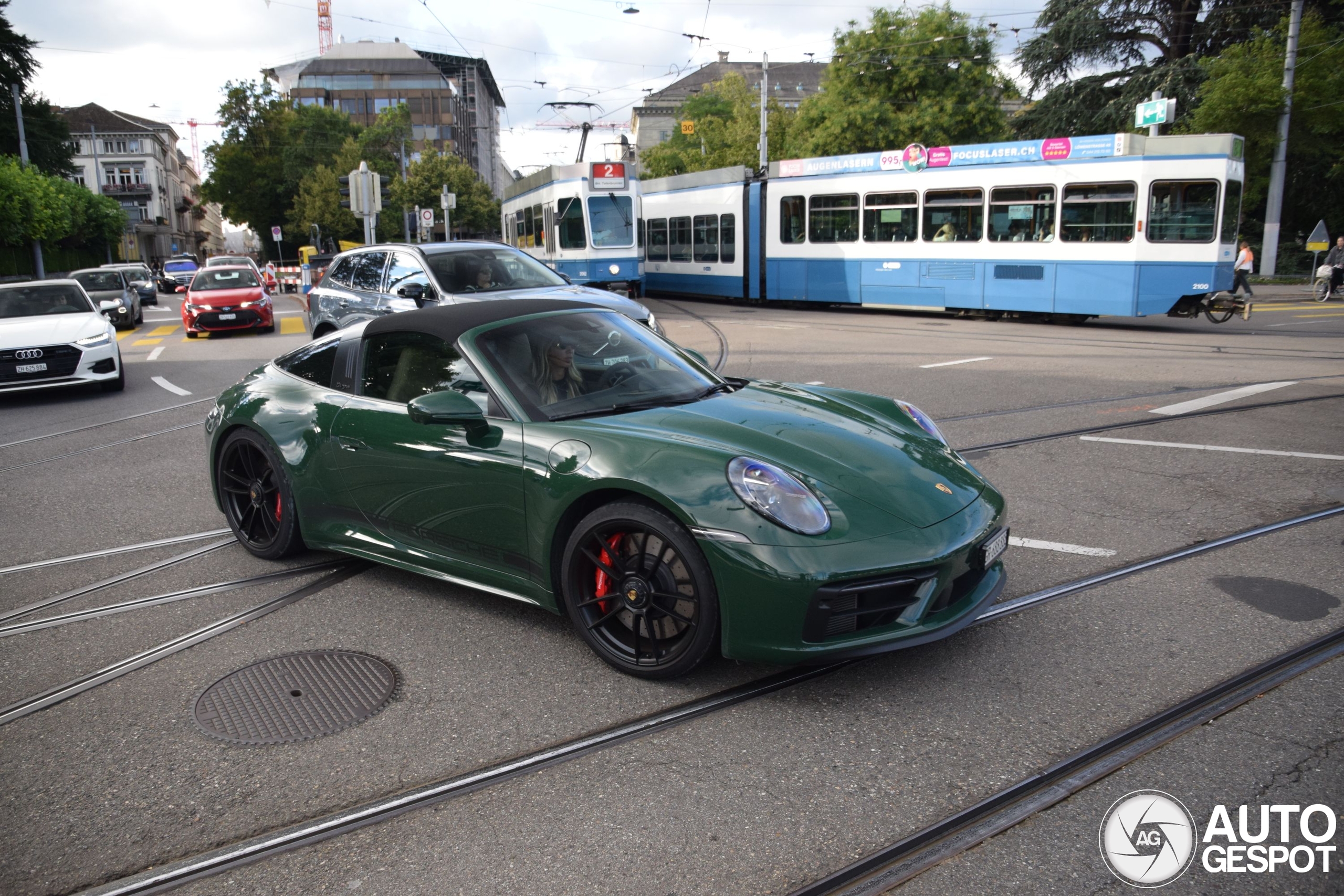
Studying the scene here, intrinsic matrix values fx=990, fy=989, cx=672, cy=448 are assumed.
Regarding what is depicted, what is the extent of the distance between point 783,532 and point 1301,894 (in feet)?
5.37

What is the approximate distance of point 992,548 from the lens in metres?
3.65

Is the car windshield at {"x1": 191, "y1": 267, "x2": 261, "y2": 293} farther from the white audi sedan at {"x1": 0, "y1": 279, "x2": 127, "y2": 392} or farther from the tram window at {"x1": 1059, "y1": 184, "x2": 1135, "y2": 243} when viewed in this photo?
the tram window at {"x1": 1059, "y1": 184, "x2": 1135, "y2": 243}

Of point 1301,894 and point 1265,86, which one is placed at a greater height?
point 1265,86

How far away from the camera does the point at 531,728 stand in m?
3.29

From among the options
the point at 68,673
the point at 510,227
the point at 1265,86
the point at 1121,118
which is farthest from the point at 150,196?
the point at 68,673

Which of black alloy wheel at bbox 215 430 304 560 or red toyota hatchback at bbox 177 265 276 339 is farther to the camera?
red toyota hatchback at bbox 177 265 276 339

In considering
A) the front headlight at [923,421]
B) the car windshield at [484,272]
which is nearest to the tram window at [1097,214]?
the car windshield at [484,272]

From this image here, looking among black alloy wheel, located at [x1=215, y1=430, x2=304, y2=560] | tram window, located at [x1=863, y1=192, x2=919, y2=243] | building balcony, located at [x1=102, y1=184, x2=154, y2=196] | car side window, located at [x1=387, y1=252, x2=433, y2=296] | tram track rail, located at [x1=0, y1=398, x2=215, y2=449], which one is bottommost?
tram track rail, located at [x1=0, y1=398, x2=215, y2=449]

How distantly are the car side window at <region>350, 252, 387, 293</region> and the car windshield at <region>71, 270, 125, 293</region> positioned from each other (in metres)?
17.8

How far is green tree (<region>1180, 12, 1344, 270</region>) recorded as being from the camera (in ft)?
91.9

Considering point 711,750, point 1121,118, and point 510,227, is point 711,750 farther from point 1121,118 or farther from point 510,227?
point 1121,118

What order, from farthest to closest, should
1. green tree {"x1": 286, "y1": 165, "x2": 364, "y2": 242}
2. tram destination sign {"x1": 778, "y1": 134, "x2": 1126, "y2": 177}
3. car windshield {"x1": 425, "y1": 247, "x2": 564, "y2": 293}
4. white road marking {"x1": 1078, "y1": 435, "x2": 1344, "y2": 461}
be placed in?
green tree {"x1": 286, "y1": 165, "x2": 364, "y2": 242}
tram destination sign {"x1": 778, "y1": 134, "x2": 1126, "y2": 177}
car windshield {"x1": 425, "y1": 247, "x2": 564, "y2": 293}
white road marking {"x1": 1078, "y1": 435, "x2": 1344, "y2": 461}

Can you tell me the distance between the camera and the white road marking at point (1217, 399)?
8.84 meters

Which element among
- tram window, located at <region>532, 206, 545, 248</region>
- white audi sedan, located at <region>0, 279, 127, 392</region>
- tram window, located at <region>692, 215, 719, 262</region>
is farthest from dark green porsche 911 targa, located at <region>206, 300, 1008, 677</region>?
tram window, located at <region>692, 215, 719, 262</region>
